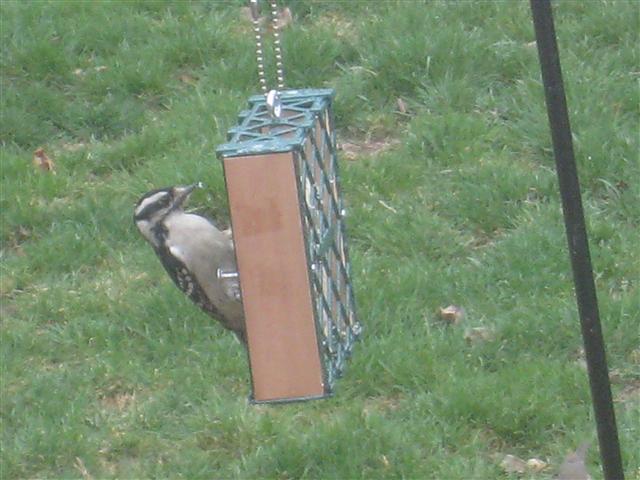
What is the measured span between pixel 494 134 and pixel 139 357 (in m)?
2.11

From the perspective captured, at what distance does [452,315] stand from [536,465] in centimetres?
92

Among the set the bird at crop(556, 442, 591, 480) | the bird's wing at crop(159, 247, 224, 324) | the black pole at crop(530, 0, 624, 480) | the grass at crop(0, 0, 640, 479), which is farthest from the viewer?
the grass at crop(0, 0, 640, 479)

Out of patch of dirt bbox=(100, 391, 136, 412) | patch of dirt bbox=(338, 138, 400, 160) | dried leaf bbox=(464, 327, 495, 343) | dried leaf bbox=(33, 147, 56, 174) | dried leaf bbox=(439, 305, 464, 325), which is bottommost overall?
patch of dirt bbox=(100, 391, 136, 412)

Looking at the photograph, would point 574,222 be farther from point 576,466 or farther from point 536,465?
point 536,465

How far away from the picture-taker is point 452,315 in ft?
19.5

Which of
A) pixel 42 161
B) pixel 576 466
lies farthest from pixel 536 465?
pixel 42 161

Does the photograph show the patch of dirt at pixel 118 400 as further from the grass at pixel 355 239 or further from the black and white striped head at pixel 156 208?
the black and white striped head at pixel 156 208

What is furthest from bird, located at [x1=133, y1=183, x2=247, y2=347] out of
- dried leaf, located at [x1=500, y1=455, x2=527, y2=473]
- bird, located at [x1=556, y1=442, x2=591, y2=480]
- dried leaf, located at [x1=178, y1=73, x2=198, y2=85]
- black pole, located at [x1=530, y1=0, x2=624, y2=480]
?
dried leaf, located at [x1=178, y1=73, x2=198, y2=85]

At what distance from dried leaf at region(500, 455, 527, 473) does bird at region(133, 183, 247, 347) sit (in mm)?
1059

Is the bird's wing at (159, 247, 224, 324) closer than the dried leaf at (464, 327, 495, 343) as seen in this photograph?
Yes

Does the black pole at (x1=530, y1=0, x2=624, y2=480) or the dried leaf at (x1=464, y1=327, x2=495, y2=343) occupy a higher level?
the black pole at (x1=530, y1=0, x2=624, y2=480)

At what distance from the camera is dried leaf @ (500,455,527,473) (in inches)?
205

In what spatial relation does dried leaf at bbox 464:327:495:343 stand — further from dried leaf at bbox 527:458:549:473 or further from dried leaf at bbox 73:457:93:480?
dried leaf at bbox 73:457:93:480

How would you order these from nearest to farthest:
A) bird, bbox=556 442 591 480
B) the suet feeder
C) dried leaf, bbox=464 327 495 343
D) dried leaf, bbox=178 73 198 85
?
the suet feeder < bird, bbox=556 442 591 480 < dried leaf, bbox=464 327 495 343 < dried leaf, bbox=178 73 198 85
